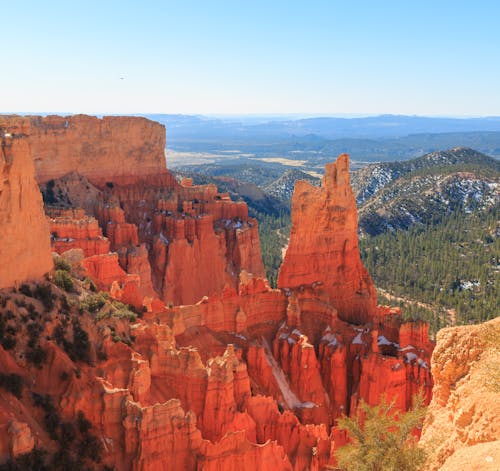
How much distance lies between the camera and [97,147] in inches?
2052

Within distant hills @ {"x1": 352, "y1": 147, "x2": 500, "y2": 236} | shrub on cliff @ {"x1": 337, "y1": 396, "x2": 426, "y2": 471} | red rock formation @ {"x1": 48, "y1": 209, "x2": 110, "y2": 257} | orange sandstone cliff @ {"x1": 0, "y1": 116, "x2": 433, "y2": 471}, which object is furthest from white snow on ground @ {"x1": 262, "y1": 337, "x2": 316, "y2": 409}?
distant hills @ {"x1": 352, "y1": 147, "x2": 500, "y2": 236}

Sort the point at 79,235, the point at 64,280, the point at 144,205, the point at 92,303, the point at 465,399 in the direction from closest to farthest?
1. the point at 465,399
2. the point at 92,303
3. the point at 64,280
4. the point at 79,235
5. the point at 144,205

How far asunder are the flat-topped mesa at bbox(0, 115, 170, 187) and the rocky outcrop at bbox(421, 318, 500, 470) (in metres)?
38.5

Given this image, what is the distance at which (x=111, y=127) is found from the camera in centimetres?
5294

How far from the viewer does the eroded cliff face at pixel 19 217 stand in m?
18.5

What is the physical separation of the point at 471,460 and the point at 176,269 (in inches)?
1482

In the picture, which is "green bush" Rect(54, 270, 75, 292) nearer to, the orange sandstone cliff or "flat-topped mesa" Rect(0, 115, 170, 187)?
the orange sandstone cliff

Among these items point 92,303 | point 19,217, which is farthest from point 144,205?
point 19,217

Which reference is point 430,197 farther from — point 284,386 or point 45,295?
point 45,295

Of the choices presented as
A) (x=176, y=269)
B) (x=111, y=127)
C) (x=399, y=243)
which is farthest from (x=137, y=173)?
(x=399, y=243)

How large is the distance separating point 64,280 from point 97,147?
32782 mm

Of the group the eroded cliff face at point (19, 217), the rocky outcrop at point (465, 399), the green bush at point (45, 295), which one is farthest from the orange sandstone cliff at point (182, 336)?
the rocky outcrop at point (465, 399)

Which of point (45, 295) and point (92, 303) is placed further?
point (92, 303)

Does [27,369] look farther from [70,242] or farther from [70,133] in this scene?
[70,133]
